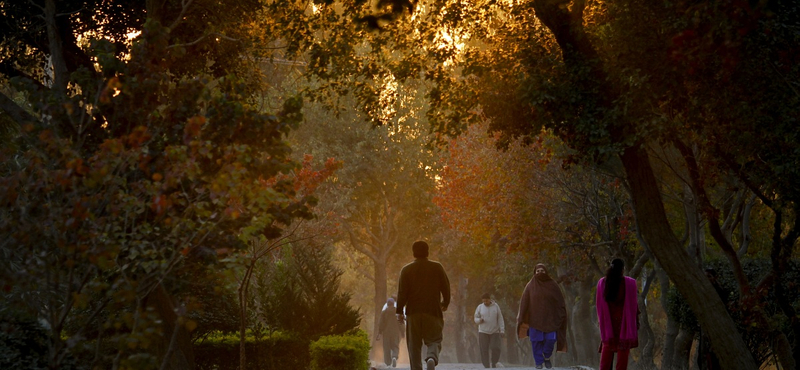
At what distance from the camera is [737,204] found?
16.4m

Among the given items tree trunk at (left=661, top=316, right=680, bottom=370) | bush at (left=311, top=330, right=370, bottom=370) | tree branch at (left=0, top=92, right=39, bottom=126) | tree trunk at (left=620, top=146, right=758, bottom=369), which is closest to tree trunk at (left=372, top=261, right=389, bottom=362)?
tree trunk at (left=661, top=316, right=680, bottom=370)

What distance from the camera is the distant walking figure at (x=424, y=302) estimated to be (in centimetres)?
1137

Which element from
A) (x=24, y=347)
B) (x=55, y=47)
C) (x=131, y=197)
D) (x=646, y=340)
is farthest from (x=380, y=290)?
(x=131, y=197)

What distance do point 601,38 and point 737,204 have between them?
18.2ft

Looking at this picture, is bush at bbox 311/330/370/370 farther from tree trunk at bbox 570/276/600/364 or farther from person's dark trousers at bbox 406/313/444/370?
tree trunk at bbox 570/276/600/364

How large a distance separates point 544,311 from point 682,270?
730 cm

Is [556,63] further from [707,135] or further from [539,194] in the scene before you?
[539,194]

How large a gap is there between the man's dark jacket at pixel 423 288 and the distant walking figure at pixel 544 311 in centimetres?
691

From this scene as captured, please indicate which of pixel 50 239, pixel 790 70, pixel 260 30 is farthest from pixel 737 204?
pixel 50 239

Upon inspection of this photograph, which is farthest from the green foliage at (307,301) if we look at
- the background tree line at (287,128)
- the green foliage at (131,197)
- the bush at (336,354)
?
the green foliage at (131,197)

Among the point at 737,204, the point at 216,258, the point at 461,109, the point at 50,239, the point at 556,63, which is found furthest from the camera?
the point at 737,204

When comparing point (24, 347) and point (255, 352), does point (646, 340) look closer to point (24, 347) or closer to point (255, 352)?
point (255, 352)

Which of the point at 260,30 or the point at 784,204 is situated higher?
the point at 260,30

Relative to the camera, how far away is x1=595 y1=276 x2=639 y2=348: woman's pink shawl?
36.0 ft
